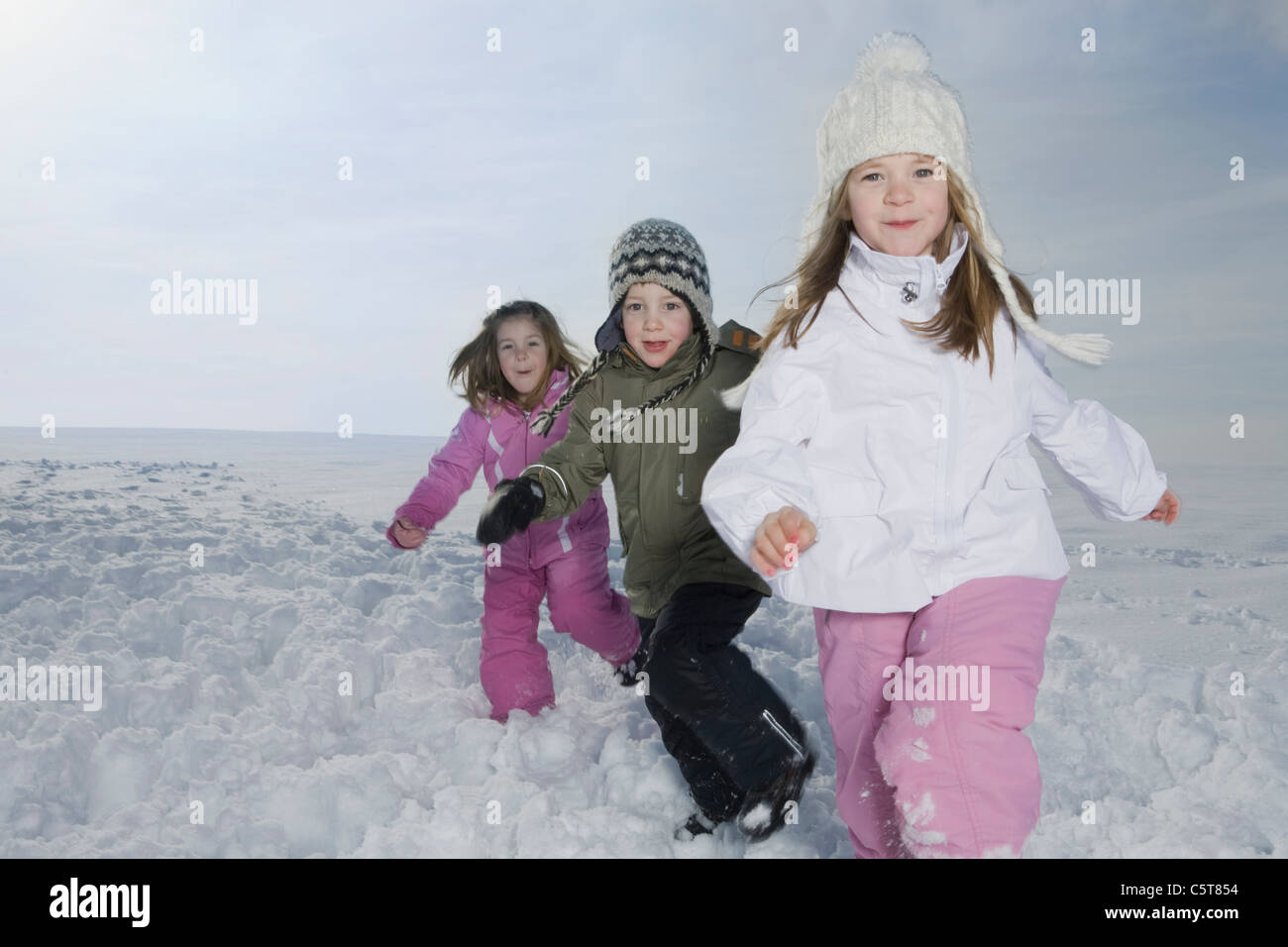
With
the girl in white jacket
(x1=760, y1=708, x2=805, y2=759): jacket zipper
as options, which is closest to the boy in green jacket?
(x1=760, y1=708, x2=805, y2=759): jacket zipper

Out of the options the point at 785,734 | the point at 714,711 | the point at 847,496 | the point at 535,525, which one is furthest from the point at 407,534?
the point at 847,496

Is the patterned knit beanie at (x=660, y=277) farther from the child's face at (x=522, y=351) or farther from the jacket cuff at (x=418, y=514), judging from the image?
the jacket cuff at (x=418, y=514)

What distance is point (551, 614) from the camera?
4117mm

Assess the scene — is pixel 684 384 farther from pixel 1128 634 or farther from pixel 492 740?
pixel 1128 634

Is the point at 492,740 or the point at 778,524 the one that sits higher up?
the point at 778,524

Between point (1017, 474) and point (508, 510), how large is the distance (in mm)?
1506

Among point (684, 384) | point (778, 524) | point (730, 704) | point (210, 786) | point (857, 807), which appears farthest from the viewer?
point (684, 384)

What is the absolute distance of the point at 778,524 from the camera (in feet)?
7.43

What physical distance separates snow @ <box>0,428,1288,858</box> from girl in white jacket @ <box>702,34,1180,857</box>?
0.80ft

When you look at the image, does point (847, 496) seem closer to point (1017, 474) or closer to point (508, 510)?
point (1017, 474)

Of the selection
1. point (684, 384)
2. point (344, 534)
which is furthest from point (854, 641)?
point (344, 534)

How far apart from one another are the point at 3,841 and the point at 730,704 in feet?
6.41

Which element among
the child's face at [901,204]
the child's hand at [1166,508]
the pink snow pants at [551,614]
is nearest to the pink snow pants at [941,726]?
the child's hand at [1166,508]
